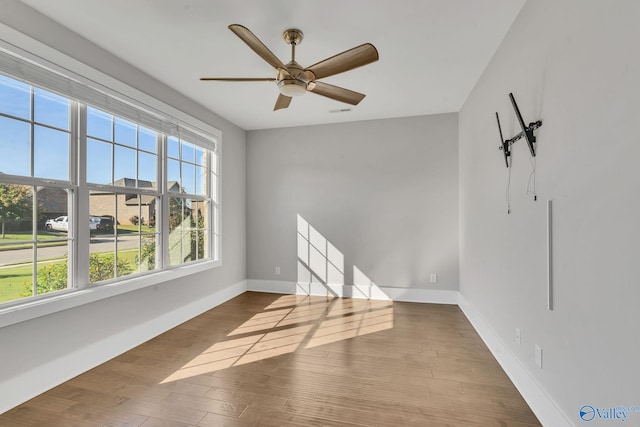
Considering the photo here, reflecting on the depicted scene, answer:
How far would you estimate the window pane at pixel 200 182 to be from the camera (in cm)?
396

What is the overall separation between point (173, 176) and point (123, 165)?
665mm

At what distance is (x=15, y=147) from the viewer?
6.71 feet

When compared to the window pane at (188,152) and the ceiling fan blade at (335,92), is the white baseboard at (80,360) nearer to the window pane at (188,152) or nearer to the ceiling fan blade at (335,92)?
the window pane at (188,152)

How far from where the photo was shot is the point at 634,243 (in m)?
1.13

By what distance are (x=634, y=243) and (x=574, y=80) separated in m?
0.87

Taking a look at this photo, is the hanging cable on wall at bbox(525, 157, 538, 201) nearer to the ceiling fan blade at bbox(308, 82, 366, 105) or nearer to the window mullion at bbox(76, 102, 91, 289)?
the ceiling fan blade at bbox(308, 82, 366, 105)

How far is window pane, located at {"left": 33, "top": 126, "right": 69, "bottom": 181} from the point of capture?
7.13 ft

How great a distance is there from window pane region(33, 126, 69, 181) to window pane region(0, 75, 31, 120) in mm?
132

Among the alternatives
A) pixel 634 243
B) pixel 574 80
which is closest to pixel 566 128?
pixel 574 80

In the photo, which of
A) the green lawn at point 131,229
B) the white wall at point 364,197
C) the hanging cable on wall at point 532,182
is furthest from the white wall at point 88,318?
the hanging cable on wall at point 532,182

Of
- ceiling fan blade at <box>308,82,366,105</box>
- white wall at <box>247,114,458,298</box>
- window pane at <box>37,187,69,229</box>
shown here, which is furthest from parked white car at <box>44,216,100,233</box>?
white wall at <box>247,114,458,298</box>

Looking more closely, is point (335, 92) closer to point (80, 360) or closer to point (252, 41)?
point (252, 41)

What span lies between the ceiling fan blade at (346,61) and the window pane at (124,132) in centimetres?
197

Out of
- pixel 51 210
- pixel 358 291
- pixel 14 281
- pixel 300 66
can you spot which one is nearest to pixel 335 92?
pixel 300 66
